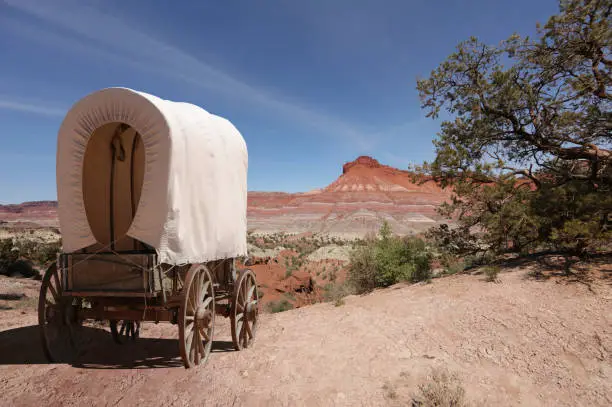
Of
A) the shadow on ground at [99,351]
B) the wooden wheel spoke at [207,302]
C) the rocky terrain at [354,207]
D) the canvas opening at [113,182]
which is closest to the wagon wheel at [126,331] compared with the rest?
the shadow on ground at [99,351]

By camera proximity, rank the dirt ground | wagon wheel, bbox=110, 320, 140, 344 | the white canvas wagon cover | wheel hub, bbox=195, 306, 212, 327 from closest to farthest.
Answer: the dirt ground < the white canvas wagon cover < wheel hub, bbox=195, 306, 212, 327 < wagon wheel, bbox=110, 320, 140, 344

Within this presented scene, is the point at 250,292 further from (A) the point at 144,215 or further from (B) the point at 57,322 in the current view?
(B) the point at 57,322

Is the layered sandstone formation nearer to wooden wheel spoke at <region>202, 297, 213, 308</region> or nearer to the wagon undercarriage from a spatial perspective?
wooden wheel spoke at <region>202, 297, 213, 308</region>

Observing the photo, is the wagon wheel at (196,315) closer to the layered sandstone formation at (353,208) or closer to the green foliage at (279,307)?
the green foliage at (279,307)

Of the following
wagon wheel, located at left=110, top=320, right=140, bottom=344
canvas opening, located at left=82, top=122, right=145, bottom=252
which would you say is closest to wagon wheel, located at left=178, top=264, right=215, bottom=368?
canvas opening, located at left=82, top=122, right=145, bottom=252

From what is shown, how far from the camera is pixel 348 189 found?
99625 mm

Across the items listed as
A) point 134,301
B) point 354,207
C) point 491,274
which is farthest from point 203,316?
point 354,207

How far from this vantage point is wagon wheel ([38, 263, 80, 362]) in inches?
152

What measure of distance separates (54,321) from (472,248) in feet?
29.5

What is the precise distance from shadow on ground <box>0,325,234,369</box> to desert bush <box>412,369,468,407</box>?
2.68 m

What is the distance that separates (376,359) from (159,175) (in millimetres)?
3561

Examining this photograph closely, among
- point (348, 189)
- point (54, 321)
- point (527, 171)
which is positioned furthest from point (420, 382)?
point (348, 189)

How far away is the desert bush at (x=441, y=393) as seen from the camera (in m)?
3.14

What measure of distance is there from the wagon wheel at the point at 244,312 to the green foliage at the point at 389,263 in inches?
231
